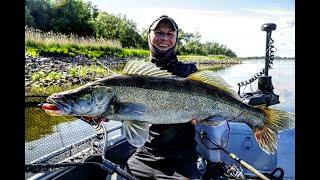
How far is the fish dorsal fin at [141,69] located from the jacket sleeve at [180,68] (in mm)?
549

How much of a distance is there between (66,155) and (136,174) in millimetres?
945

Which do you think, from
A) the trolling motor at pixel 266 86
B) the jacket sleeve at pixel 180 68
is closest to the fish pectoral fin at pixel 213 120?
the jacket sleeve at pixel 180 68

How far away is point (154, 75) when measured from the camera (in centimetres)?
241

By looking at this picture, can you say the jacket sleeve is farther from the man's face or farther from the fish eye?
the fish eye

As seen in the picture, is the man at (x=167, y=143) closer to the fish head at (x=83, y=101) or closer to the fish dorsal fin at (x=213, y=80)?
the fish dorsal fin at (x=213, y=80)

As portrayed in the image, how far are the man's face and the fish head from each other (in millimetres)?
917

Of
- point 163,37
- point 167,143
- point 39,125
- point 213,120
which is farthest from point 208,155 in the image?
point 39,125

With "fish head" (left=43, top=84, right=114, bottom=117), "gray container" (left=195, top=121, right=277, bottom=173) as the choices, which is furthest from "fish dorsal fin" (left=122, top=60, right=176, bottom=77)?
"gray container" (left=195, top=121, right=277, bottom=173)

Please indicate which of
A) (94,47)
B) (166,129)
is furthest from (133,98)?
(94,47)

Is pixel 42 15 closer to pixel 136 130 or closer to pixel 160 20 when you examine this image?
pixel 160 20

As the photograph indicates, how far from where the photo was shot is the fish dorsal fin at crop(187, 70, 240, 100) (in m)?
2.48

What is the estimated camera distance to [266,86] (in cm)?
519

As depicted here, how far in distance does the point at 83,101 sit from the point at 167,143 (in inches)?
37.6
